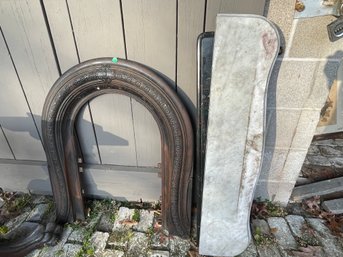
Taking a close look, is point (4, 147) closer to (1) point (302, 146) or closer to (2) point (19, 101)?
(2) point (19, 101)

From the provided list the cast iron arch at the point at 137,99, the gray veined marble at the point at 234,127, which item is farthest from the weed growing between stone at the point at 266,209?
the cast iron arch at the point at 137,99

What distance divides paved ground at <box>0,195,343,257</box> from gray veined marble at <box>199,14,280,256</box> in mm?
212

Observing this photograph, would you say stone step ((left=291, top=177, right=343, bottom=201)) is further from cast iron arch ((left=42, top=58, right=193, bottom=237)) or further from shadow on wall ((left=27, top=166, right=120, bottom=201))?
shadow on wall ((left=27, top=166, right=120, bottom=201))

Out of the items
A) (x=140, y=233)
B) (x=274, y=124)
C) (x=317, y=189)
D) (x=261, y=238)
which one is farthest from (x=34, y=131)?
(x=317, y=189)

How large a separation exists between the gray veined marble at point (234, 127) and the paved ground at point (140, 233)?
212 millimetres

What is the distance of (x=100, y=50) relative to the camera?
4.14 feet

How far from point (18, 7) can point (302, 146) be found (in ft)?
5.82

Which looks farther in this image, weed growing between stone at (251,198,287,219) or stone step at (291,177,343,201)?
stone step at (291,177,343,201)

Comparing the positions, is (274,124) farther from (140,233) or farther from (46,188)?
(46,188)

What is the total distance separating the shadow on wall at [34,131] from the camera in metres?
1.54

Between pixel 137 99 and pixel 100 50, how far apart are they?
316 millimetres

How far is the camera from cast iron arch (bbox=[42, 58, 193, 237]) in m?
1.27

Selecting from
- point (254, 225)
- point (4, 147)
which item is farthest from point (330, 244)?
point (4, 147)

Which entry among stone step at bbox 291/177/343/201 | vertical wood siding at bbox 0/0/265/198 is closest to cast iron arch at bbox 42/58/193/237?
vertical wood siding at bbox 0/0/265/198
